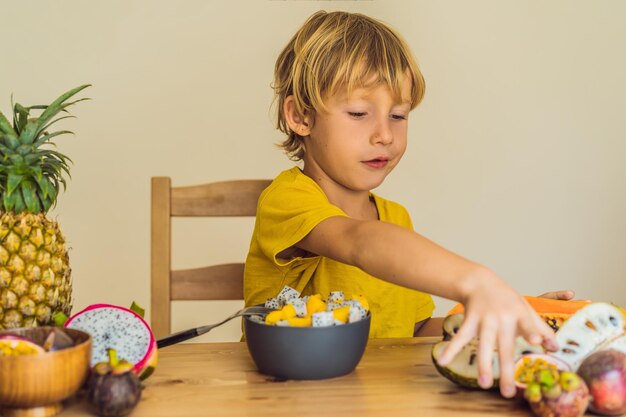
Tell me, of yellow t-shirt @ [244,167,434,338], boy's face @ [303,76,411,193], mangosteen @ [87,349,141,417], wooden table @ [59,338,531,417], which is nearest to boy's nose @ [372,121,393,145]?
boy's face @ [303,76,411,193]

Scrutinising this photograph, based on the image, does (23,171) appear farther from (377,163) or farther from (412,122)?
(412,122)

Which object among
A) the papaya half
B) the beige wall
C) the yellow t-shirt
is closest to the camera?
the papaya half

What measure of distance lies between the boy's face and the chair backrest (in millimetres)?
311

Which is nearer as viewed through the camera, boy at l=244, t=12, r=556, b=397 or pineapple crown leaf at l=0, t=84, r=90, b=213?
pineapple crown leaf at l=0, t=84, r=90, b=213

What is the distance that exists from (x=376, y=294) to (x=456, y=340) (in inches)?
26.0

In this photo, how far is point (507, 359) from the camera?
0.76 metres

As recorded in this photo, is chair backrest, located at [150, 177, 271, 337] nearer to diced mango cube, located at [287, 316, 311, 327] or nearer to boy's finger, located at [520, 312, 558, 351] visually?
diced mango cube, located at [287, 316, 311, 327]

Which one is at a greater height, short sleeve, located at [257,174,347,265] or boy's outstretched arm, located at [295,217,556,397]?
short sleeve, located at [257,174,347,265]

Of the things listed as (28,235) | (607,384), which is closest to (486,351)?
(607,384)

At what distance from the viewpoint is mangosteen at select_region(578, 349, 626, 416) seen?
2.44 feet

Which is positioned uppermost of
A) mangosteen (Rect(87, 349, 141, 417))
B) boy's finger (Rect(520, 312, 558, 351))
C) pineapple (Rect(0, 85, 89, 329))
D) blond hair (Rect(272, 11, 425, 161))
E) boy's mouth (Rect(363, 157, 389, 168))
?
blond hair (Rect(272, 11, 425, 161))

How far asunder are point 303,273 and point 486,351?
2.18 feet

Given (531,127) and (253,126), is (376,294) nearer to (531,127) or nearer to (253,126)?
(253,126)

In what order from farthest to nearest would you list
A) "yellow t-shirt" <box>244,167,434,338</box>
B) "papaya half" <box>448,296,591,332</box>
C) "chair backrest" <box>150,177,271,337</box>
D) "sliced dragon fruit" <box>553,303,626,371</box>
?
"chair backrest" <box>150,177,271,337</box> < "yellow t-shirt" <box>244,167,434,338</box> < "papaya half" <box>448,296,591,332</box> < "sliced dragon fruit" <box>553,303,626,371</box>
